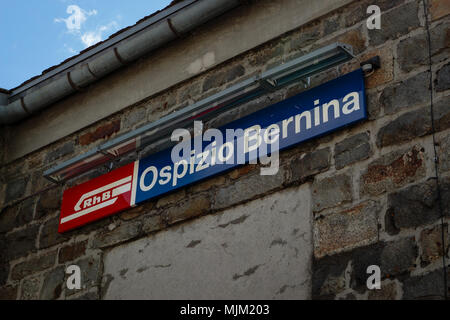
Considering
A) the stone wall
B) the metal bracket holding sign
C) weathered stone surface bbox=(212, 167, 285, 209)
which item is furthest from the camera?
weathered stone surface bbox=(212, 167, 285, 209)

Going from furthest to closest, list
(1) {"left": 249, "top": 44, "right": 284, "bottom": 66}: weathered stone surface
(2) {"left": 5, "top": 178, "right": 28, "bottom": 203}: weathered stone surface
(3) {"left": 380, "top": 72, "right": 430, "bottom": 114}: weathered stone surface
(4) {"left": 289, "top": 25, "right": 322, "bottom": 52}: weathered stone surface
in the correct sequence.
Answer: (2) {"left": 5, "top": 178, "right": 28, "bottom": 203}: weathered stone surface
(1) {"left": 249, "top": 44, "right": 284, "bottom": 66}: weathered stone surface
(4) {"left": 289, "top": 25, "right": 322, "bottom": 52}: weathered stone surface
(3) {"left": 380, "top": 72, "right": 430, "bottom": 114}: weathered stone surface

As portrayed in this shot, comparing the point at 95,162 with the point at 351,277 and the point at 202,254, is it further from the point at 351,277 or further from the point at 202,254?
the point at 351,277

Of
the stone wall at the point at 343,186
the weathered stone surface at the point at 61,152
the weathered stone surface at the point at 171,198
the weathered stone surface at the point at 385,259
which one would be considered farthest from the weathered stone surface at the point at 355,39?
the weathered stone surface at the point at 61,152

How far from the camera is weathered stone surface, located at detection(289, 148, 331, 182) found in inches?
173

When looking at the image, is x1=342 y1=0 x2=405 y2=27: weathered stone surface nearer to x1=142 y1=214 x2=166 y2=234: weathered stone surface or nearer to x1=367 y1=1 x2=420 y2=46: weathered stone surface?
x1=367 y1=1 x2=420 y2=46: weathered stone surface

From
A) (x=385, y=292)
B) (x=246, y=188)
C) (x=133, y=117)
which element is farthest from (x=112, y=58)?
(x=385, y=292)

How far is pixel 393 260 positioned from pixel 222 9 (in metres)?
2.22

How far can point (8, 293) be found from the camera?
5711 millimetres

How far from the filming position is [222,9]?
5.25m

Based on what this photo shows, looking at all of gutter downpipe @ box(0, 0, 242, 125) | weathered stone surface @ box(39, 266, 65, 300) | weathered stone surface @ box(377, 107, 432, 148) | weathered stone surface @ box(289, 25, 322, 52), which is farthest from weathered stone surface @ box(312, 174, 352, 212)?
weathered stone surface @ box(39, 266, 65, 300)

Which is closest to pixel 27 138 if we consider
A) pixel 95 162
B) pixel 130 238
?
pixel 95 162

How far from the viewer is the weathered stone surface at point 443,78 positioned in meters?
4.07

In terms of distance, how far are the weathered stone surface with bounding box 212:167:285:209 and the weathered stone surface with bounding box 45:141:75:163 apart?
165cm
